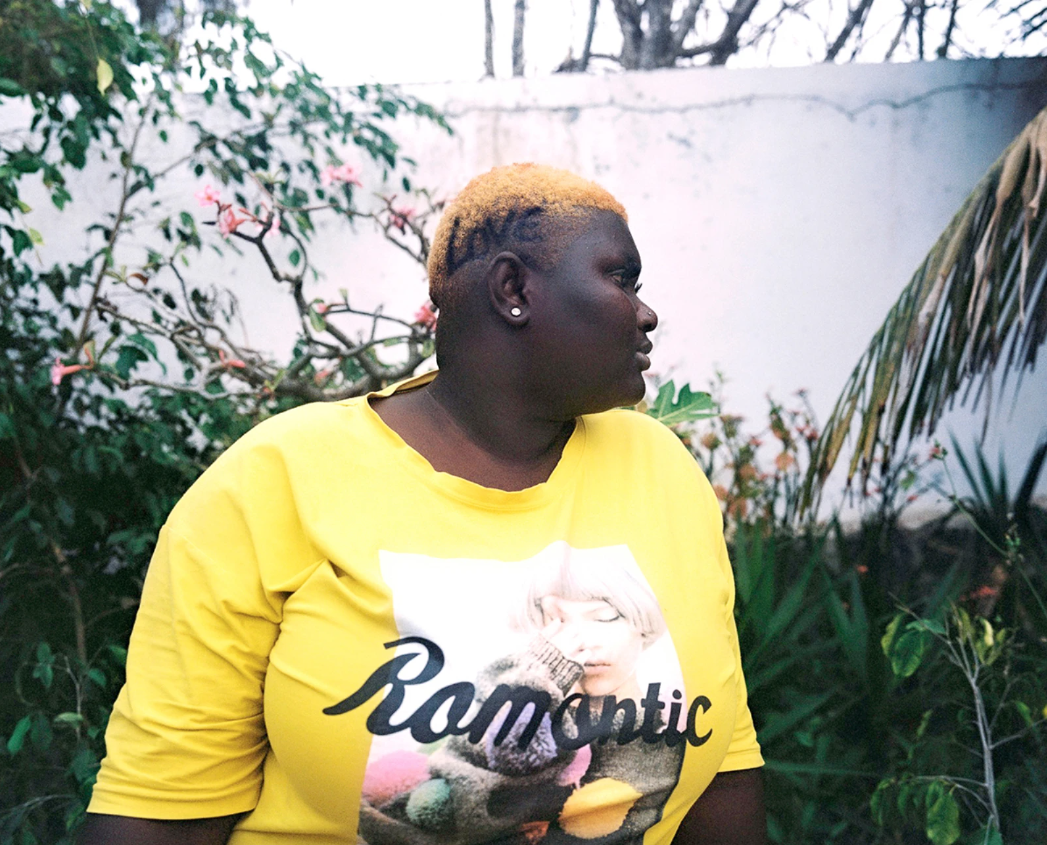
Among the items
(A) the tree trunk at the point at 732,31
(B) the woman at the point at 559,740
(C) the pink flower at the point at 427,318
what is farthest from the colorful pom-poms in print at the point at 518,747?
(A) the tree trunk at the point at 732,31

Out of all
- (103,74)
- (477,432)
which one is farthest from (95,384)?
(477,432)

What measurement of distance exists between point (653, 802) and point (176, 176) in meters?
3.44

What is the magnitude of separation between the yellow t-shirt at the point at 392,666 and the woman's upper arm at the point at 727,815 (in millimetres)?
155

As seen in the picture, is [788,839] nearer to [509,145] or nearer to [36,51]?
[509,145]

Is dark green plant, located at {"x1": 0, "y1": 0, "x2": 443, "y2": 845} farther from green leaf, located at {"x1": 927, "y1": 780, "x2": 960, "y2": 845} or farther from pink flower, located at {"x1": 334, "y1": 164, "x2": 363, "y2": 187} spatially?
green leaf, located at {"x1": 927, "y1": 780, "x2": 960, "y2": 845}

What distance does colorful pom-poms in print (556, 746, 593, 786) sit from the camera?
4.04ft

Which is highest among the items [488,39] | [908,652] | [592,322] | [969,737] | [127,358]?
[488,39]

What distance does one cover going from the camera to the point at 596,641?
1.27 metres

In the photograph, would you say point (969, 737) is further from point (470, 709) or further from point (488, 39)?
point (488, 39)

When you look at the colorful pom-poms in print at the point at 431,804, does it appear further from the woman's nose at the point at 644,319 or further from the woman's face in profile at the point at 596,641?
the woman's nose at the point at 644,319

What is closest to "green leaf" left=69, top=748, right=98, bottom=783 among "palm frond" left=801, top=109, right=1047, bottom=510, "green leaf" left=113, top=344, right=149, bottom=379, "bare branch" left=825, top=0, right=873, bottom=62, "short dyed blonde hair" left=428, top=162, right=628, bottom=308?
"green leaf" left=113, top=344, right=149, bottom=379

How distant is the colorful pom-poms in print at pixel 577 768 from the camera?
1231 mm

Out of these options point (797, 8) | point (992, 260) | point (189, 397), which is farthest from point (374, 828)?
point (797, 8)

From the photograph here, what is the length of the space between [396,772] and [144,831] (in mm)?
364
